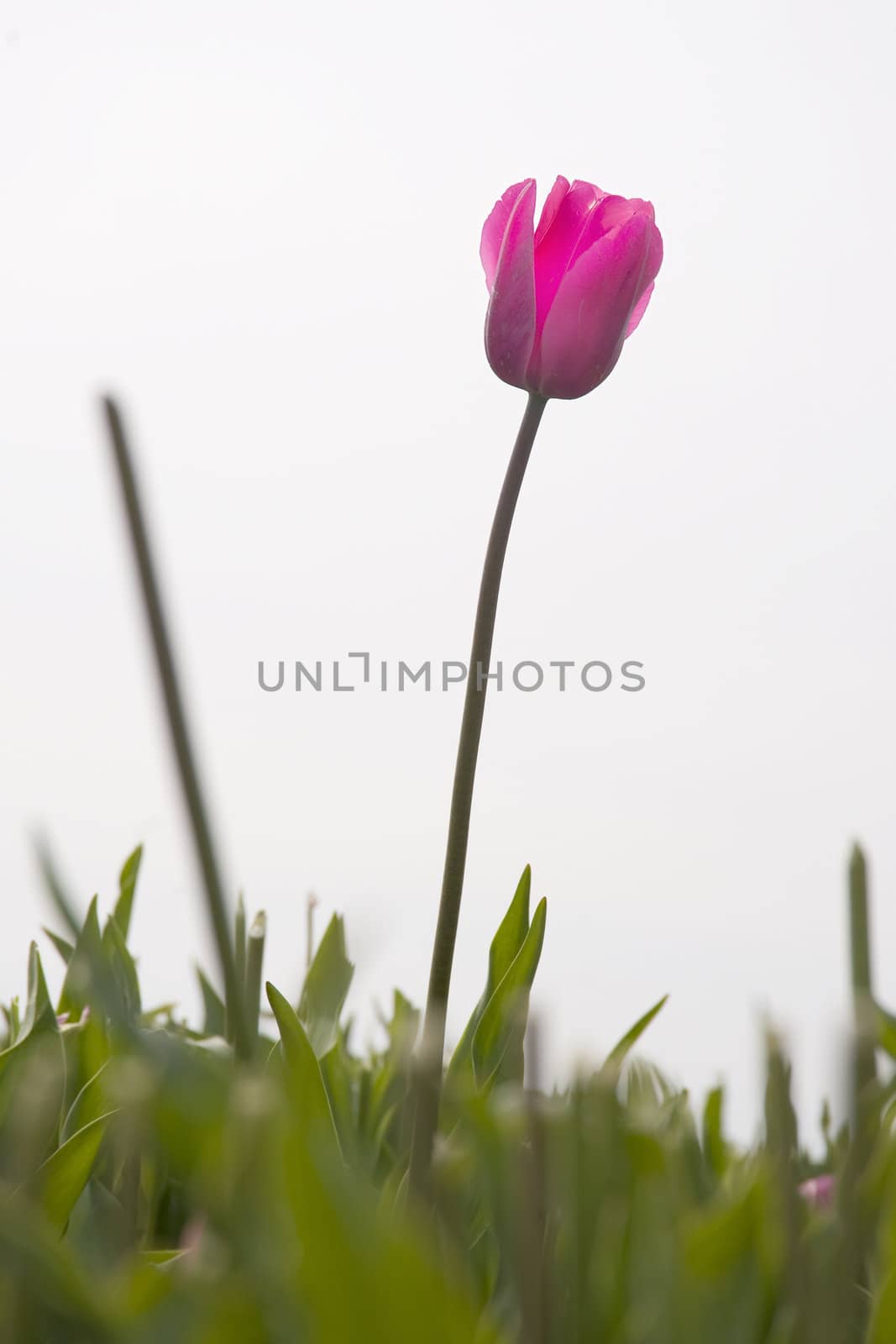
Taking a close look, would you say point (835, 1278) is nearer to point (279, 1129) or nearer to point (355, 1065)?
point (279, 1129)

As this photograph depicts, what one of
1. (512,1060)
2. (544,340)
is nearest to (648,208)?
(544,340)

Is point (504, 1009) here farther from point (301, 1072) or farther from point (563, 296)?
point (563, 296)

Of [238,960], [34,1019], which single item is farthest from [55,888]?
[238,960]

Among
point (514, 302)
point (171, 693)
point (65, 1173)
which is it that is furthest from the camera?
point (514, 302)

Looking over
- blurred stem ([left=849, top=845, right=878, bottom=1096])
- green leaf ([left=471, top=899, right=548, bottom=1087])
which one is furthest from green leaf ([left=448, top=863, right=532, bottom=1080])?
blurred stem ([left=849, top=845, right=878, bottom=1096])

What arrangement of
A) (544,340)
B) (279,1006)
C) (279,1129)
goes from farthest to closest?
(544,340) → (279,1006) → (279,1129)

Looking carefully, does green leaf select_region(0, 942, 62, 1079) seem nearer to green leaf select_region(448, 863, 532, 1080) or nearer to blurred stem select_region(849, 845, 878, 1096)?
green leaf select_region(448, 863, 532, 1080)

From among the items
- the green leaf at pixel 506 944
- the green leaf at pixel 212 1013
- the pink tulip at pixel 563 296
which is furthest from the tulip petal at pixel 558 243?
the green leaf at pixel 212 1013
